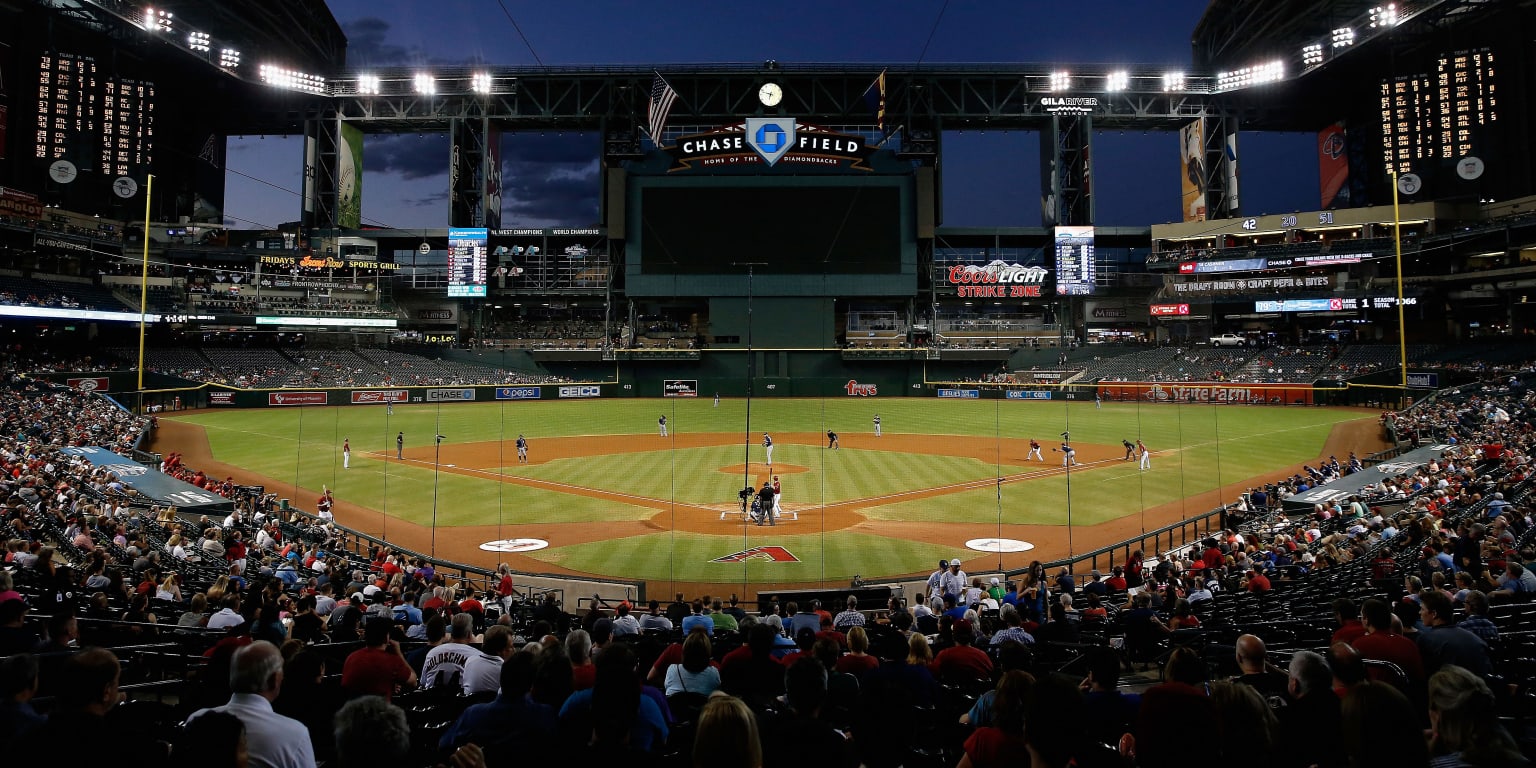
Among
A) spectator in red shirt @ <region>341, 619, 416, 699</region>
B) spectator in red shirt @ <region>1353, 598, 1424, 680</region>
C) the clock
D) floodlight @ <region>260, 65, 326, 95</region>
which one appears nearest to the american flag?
the clock

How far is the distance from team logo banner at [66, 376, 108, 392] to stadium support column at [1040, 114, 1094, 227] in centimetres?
8323

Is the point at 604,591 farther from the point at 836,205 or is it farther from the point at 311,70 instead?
the point at 311,70

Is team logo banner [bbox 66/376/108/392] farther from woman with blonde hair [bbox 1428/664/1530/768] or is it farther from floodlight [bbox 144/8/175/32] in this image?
woman with blonde hair [bbox 1428/664/1530/768]

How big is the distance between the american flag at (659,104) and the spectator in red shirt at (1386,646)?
74432 mm

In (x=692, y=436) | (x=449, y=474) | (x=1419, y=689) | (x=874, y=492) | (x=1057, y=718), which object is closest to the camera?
(x=1057, y=718)

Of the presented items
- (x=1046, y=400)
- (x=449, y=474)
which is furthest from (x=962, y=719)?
(x=1046, y=400)

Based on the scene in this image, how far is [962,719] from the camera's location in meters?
5.12

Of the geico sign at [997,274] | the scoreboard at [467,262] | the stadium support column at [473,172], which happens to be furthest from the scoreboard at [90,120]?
the geico sign at [997,274]

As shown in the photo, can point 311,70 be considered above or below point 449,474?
above

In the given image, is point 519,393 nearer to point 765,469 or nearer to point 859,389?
point 859,389

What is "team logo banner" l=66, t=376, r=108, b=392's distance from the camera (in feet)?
152

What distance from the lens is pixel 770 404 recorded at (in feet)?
229

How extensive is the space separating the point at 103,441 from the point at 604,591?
29401 mm

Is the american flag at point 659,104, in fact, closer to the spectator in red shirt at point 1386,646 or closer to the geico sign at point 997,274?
the geico sign at point 997,274
